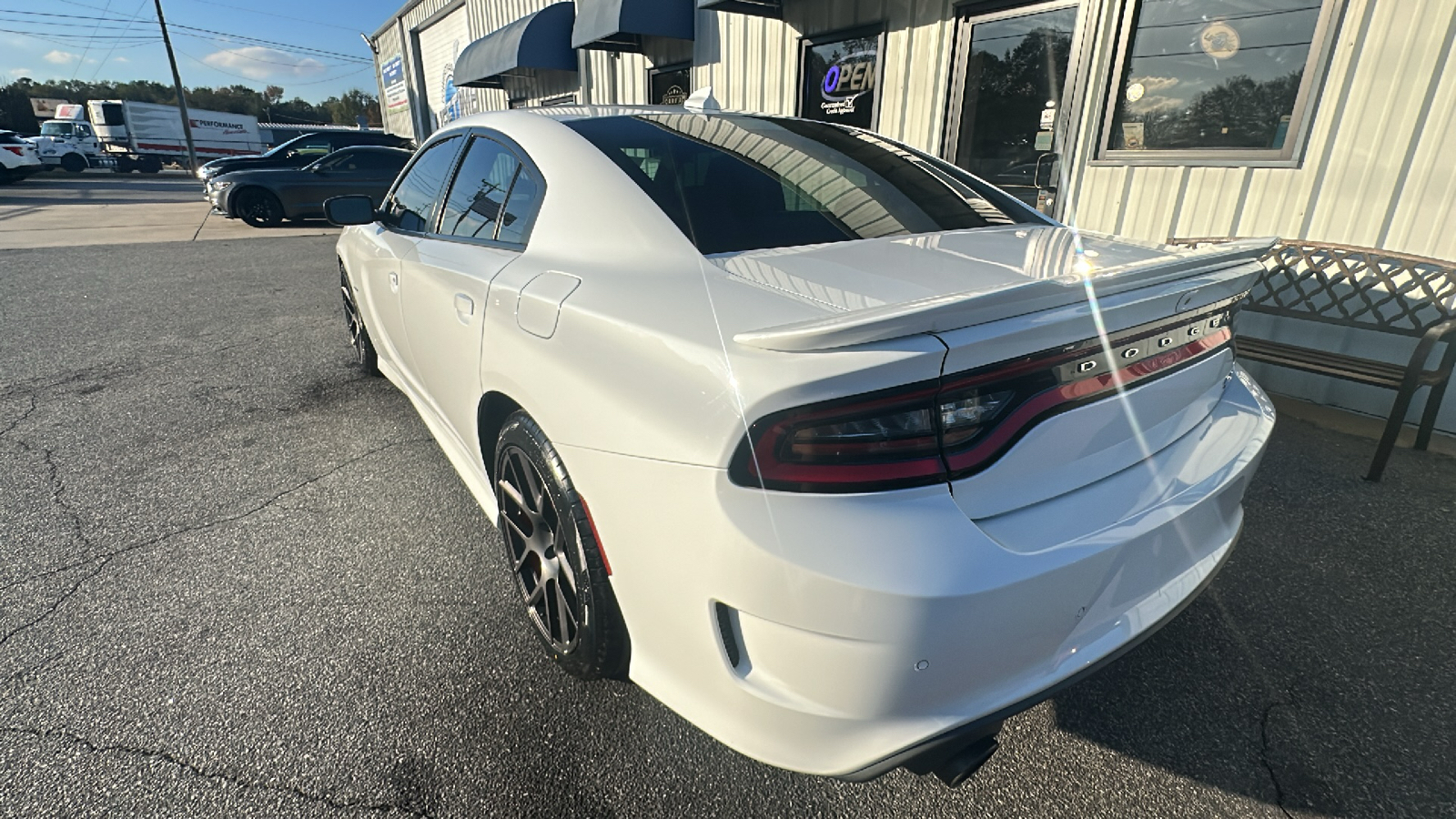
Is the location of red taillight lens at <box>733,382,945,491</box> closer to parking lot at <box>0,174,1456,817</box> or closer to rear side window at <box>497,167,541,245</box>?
parking lot at <box>0,174,1456,817</box>

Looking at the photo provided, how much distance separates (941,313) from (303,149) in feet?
Answer: 53.7

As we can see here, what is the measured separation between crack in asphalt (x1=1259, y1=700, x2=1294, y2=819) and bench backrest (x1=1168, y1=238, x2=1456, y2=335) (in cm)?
252

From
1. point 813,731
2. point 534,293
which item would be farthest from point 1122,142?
point 813,731

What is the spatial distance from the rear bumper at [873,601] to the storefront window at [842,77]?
232 inches

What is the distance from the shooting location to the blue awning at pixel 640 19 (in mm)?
8242

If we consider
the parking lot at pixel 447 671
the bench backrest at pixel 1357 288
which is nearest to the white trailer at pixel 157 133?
the parking lot at pixel 447 671

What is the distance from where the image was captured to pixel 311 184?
12172 mm

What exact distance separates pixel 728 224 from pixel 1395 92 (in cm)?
418

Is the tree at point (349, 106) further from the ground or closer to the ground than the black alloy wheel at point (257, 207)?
further from the ground

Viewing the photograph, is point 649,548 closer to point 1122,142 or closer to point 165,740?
point 165,740

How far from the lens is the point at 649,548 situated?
130 centimetres

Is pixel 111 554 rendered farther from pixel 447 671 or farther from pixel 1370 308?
pixel 1370 308

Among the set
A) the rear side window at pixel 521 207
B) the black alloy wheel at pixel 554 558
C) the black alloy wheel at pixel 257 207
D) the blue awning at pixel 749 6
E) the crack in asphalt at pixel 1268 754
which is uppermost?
the blue awning at pixel 749 6

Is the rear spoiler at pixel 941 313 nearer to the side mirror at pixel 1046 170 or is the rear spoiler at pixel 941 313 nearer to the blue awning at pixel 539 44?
the side mirror at pixel 1046 170
